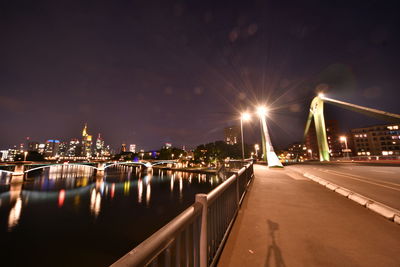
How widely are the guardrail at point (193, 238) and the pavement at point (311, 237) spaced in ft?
1.26

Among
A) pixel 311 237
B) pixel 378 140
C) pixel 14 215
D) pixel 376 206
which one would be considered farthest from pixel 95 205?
pixel 378 140

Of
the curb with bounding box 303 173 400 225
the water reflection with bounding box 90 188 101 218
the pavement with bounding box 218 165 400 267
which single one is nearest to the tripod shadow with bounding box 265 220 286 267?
the pavement with bounding box 218 165 400 267

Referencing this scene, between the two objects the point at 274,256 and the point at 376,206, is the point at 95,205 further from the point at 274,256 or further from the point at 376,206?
the point at 376,206

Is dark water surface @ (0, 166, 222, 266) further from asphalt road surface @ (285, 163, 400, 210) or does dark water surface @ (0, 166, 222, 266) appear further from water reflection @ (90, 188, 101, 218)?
asphalt road surface @ (285, 163, 400, 210)

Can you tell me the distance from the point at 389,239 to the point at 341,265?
5.84ft

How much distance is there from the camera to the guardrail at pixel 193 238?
142 centimetres

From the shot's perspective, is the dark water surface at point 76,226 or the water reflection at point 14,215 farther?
the water reflection at point 14,215

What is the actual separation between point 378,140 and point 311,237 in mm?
134870

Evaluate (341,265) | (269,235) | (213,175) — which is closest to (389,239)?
(341,265)

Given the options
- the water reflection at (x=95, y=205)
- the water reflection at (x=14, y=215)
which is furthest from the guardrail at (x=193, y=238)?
the water reflection at (x=14, y=215)

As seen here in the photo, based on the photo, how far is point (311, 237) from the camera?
379cm

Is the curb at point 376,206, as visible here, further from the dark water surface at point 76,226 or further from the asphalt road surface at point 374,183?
the dark water surface at point 76,226

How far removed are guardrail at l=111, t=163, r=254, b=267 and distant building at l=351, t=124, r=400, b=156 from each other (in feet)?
429

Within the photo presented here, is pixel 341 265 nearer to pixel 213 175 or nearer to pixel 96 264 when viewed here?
pixel 96 264
